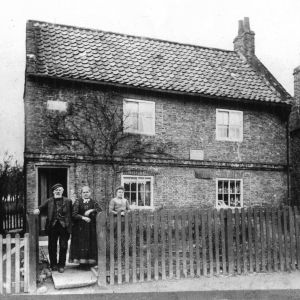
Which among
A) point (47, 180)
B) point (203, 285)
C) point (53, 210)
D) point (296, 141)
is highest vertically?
point (296, 141)

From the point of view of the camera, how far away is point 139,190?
49.6ft

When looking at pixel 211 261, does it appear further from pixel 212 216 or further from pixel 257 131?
pixel 257 131

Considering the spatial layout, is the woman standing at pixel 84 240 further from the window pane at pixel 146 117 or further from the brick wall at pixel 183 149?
the window pane at pixel 146 117

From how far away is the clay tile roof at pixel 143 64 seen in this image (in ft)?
49.7

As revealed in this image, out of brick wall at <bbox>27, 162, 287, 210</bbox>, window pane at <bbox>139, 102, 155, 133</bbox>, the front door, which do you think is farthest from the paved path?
window pane at <bbox>139, 102, 155, 133</bbox>

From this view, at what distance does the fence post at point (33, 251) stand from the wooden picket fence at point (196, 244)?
1129 millimetres

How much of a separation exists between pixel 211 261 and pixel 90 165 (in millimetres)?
7337

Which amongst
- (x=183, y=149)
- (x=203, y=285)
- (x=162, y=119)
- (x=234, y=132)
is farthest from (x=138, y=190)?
(x=203, y=285)

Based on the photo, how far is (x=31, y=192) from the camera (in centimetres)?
1345

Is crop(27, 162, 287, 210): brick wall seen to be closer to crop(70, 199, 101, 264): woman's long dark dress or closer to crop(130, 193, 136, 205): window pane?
crop(130, 193, 136, 205): window pane

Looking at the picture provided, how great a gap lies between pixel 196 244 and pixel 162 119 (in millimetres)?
8240

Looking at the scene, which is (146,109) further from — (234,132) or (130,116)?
(234,132)

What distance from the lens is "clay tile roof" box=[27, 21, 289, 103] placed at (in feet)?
49.7

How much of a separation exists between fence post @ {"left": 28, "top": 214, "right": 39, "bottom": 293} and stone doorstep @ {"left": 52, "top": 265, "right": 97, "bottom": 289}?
1.33ft
